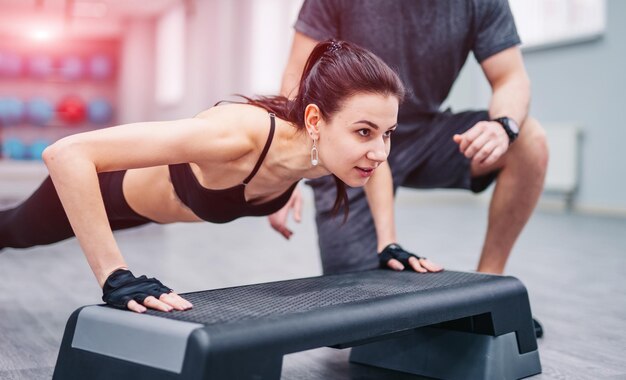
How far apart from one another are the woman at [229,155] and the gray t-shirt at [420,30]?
0.59 metres

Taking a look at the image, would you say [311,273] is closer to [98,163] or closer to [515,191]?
[515,191]

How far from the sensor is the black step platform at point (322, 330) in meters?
0.98

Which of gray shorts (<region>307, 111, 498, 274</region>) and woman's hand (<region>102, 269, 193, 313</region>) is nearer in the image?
woman's hand (<region>102, 269, 193, 313</region>)

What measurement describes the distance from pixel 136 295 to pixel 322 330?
293mm

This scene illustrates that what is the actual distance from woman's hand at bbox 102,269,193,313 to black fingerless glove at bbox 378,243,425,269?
1.91 feet

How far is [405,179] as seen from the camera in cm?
206

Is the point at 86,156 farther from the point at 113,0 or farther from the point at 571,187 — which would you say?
the point at 113,0

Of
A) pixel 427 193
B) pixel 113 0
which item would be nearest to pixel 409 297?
pixel 427 193

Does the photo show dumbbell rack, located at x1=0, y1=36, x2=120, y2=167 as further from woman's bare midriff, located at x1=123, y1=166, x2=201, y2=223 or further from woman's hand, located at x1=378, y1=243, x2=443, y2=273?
woman's hand, located at x1=378, y1=243, x2=443, y2=273

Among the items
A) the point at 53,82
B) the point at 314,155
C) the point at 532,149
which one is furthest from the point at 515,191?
the point at 53,82

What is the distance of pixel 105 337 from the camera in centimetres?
108

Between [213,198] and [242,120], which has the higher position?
[242,120]

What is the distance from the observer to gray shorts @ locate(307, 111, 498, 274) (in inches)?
75.1

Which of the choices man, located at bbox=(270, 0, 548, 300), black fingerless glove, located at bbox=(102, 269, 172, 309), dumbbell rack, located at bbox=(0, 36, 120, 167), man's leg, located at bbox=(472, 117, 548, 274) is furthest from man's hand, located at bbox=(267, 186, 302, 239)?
dumbbell rack, located at bbox=(0, 36, 120, 167)
